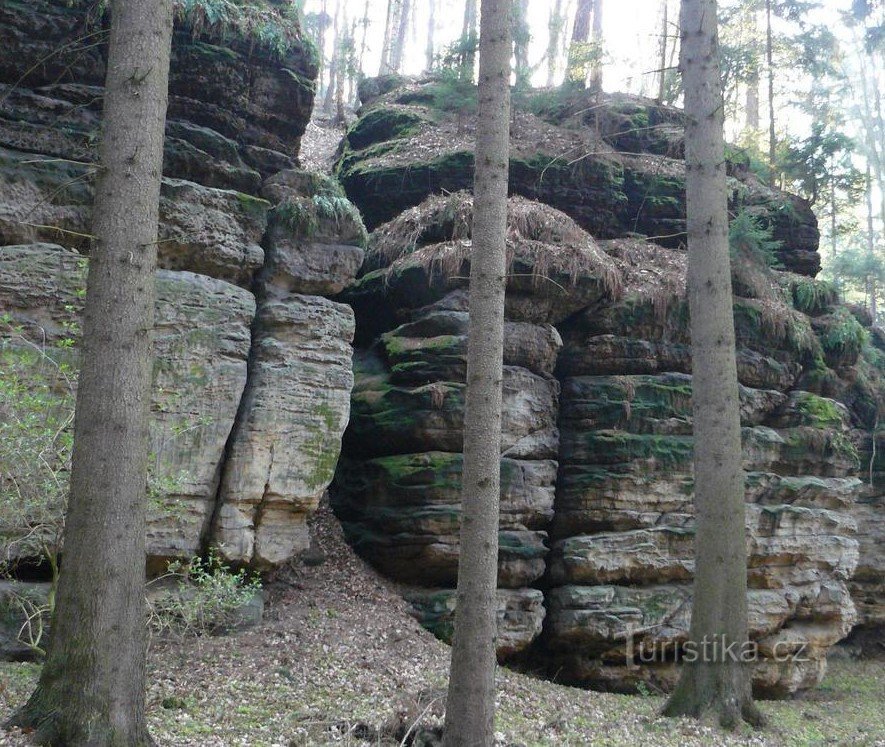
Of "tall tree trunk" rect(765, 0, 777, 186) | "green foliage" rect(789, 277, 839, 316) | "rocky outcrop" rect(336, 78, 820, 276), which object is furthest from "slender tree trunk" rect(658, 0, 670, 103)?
"green foliage" rect(789, 277, 839, 316)

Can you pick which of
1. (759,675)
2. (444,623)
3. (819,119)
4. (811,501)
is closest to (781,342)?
(811,501)

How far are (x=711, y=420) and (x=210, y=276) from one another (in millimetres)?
6614

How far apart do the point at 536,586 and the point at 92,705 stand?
7361 mm

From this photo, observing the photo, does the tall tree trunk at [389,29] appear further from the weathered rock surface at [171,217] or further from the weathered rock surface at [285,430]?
the weathered rock surface at [285,430]

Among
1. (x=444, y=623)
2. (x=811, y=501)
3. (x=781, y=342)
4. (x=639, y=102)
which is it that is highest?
(x=639, y=102)

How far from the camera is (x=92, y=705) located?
17.2ft

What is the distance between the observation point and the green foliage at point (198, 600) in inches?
322

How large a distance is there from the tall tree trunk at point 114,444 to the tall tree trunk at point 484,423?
101 inches

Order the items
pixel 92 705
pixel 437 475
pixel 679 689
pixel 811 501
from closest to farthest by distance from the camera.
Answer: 1. pixel 92 705
2. pixel 679 689
3. pixel 437 475
4. pixel 811 501

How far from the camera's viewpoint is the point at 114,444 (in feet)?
18.4

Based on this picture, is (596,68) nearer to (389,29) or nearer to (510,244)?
(510,244)

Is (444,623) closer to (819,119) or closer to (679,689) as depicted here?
(679,689)

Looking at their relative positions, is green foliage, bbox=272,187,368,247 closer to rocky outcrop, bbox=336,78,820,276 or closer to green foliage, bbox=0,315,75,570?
rocky outcrop, bbox=336,78,820,276

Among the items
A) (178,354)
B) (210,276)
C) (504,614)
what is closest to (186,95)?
(210,276)
